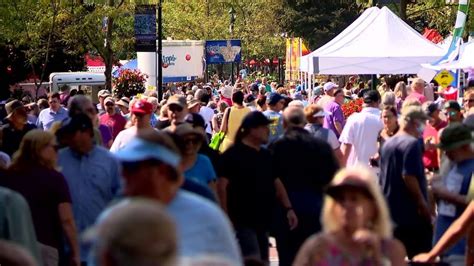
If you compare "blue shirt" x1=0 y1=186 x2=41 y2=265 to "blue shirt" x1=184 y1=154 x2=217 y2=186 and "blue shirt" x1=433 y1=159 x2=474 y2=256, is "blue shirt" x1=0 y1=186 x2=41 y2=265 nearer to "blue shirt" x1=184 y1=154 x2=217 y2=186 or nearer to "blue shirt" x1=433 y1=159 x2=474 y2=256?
"blue shirt" x1=184 y1=154 x2=217 y2=186

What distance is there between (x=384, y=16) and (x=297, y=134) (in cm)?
1519

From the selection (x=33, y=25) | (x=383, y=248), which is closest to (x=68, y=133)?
(x=383, y=248)

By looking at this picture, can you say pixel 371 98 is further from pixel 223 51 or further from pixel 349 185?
pixel 223 51

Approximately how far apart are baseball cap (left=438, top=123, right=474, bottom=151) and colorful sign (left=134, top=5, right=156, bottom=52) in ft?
64.8

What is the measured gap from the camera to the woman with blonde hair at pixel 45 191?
732 cm

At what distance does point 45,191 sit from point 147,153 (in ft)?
11.2

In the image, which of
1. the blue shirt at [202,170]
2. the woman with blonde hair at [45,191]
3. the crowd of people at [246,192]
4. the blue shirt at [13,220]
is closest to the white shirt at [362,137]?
the crowd of people at [246,192]

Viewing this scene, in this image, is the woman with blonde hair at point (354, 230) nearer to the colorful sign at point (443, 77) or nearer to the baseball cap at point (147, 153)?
the baseball cap at point (147, 153)

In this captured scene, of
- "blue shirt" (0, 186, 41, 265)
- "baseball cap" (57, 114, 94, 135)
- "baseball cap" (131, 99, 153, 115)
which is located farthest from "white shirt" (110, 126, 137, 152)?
"blue shirt" (0, 186, 41, 265)

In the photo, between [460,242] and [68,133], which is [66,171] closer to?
[68,133]

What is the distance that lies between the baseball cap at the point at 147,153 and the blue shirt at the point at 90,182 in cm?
352

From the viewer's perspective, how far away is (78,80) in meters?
39.0

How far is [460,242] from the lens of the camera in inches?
274

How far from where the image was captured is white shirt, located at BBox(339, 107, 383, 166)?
12.4 meters
